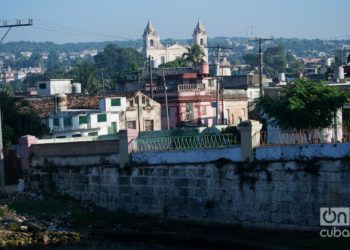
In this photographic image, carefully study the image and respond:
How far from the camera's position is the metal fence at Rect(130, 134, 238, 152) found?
1153 inches

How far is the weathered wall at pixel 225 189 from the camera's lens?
78.7 feet

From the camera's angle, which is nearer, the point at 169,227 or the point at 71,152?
the point at 169,227

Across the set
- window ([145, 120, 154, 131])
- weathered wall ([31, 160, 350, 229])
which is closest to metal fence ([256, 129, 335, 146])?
weathered wall ([31, 160, 350, 229])

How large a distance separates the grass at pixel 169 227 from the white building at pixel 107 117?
43.6 feet

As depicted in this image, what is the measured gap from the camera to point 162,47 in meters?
176

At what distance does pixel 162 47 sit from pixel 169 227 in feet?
493

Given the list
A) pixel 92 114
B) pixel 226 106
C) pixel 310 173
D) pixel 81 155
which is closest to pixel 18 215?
pixel 81 155

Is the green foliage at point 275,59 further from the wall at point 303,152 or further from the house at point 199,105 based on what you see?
the wall at point 303,152

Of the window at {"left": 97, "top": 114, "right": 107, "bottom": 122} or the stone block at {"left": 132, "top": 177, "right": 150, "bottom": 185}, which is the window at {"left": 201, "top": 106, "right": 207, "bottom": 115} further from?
the stone block at {"left": 132, "top": 177, "right": 150, "bottom": 185}

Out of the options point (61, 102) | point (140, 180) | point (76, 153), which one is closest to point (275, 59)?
point (61, 102)

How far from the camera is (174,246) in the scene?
2511 centimetres

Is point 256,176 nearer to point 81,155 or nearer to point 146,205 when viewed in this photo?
point 146,205

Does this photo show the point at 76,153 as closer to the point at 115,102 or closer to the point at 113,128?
the point at 113,128

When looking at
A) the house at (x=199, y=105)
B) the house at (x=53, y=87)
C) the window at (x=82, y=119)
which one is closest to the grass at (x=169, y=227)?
the window at (x=82, y=119)
